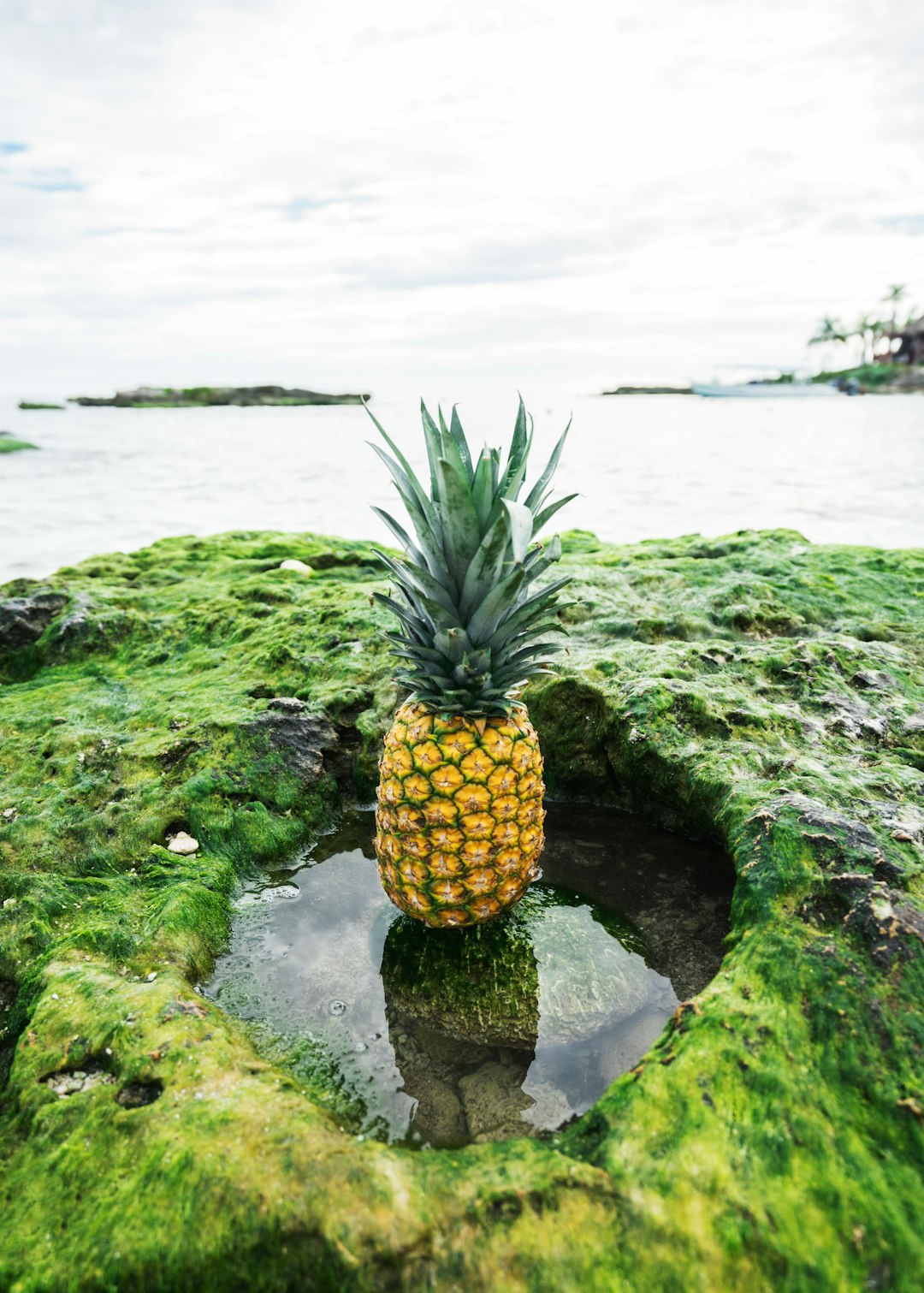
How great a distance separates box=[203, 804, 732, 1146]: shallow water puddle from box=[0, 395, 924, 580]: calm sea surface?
6.33 feet

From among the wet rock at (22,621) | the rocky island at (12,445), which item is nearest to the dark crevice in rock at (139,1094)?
the wet rock at (22,621)

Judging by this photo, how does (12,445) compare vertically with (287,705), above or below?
below

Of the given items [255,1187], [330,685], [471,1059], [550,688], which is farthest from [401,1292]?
[330,685]

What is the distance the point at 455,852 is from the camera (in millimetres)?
3051

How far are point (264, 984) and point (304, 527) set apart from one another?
1220cm

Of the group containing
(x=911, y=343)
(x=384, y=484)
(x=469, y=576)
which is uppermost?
(x=911, y=343)

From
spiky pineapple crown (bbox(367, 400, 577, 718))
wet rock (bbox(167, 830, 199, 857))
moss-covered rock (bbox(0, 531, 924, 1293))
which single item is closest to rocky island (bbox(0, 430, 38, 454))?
moss-covered rock (bbox(0, 531, 924, 1293))

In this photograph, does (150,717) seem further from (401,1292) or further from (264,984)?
(401,1292)

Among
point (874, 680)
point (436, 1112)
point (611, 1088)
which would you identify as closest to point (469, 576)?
point (611, 1088)

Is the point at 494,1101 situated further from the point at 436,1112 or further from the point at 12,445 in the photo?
the point at 12,445

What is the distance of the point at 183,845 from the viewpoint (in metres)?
3.66

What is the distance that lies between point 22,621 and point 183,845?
10.1 ft

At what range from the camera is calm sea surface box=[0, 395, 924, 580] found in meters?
13.9

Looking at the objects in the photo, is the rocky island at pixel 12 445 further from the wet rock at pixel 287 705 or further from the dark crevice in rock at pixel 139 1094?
the dark crevice in rock at pixel 139 1094
